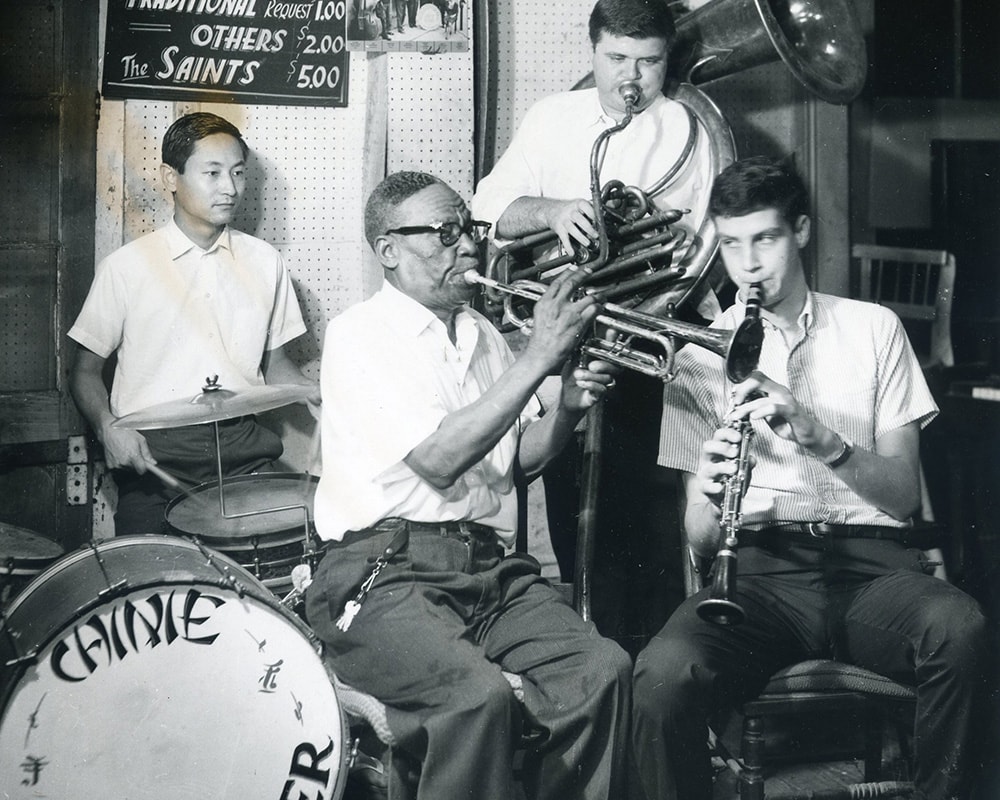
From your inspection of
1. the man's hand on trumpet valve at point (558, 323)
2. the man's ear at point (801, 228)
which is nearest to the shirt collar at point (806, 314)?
the man's ear at point (801, 228)

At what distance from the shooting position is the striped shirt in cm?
233

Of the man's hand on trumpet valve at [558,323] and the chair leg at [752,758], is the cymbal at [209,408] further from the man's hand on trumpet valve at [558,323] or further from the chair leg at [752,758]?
the chair leg at [752,758]

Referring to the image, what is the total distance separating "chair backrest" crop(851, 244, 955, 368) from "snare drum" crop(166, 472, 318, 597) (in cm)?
203

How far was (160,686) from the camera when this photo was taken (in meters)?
1.90

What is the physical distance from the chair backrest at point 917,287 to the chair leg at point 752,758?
170 centimetres

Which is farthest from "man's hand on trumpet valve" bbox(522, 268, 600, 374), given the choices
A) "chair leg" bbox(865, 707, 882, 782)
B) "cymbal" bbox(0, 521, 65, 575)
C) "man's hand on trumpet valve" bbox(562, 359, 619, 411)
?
"chair leg" bbox(865, 707, 882, 782)

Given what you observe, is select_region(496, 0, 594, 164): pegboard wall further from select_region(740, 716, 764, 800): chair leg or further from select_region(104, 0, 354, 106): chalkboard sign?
select_region(740, 716, 764, 800): chair leg

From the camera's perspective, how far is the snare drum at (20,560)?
191cm

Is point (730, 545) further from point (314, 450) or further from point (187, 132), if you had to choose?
point (187, 132)

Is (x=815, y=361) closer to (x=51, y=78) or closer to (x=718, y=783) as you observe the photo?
(x=718, y=783)

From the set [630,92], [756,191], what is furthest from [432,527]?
[630,92]

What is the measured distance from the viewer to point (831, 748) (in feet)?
8.83

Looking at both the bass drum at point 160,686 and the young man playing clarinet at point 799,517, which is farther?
the young man playing clarinet at point 799,517

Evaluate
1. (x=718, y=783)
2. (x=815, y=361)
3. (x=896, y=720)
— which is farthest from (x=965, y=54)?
(x=718, y=783)
